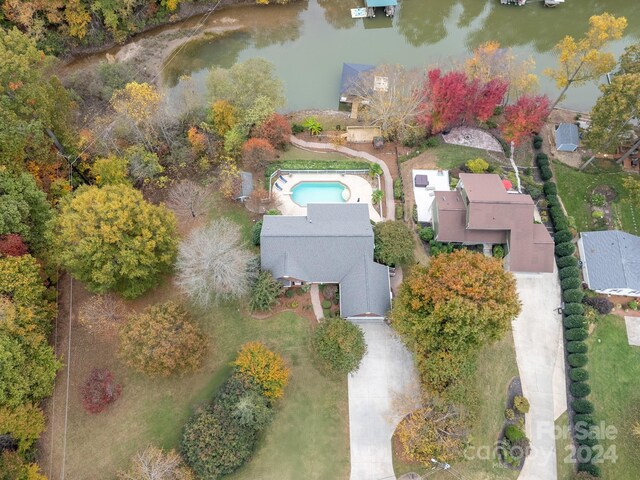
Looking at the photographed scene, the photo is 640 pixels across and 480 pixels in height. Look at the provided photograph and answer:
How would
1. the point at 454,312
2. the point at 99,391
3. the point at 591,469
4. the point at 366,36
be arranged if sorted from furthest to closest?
the point at 366,36 < the point at 99,391 < the point at 591,469 < the point at 454,312

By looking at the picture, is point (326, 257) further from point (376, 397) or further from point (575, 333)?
point (575, 333)

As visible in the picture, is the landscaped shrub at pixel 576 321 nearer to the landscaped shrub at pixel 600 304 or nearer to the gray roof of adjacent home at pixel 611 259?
the landscaped shrub at pixel 600 304

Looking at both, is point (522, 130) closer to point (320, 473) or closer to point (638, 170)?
point (638, 170)

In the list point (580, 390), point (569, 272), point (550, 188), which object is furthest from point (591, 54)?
point (580, 390)

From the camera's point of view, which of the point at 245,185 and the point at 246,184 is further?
the point at 246,184

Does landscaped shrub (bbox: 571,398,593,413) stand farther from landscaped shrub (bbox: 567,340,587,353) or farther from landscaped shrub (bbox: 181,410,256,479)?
landscaped shrub (bbox: 181,410,256,479)

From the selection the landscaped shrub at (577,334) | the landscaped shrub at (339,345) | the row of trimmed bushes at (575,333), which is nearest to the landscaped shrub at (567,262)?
the row of trimmed bushes at (575,333)

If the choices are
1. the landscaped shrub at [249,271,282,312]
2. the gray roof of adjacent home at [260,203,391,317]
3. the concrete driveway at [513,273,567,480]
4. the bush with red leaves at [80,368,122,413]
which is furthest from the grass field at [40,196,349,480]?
the concrete driveway at [513,273,567,480]
